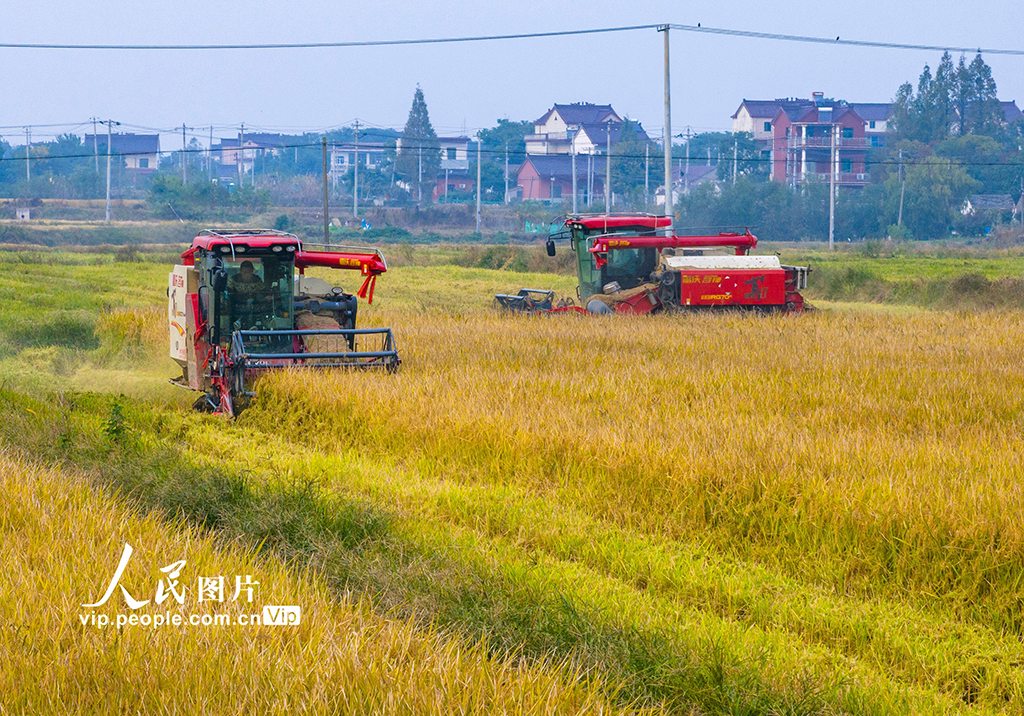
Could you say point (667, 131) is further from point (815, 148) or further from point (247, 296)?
point (815, 148)

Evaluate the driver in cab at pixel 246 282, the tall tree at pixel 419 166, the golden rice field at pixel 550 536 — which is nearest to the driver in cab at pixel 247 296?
the driver in cab at pixel 246 282

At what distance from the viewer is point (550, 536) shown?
6.93m

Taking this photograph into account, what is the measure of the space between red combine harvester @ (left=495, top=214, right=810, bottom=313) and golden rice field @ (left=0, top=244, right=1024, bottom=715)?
663 centimetres

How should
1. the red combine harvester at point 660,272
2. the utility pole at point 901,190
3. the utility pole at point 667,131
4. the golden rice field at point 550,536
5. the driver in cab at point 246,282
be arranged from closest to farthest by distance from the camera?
the golden rice field at point 550,536 < the driver in cab at point 246,282 < the red combine harvester at point 660,272 < the utility pole at point 667,131 < the utility pole at point 901,190

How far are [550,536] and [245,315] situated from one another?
649 cm

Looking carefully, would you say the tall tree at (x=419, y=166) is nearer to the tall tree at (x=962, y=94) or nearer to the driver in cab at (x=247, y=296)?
the tall tree at (x=962, y=94)

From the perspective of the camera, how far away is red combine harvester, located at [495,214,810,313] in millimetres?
19500

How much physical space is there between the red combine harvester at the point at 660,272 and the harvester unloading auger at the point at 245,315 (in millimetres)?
7647

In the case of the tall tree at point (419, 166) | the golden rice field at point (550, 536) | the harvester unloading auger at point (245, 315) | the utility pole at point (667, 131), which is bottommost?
the golden rice field at point (550, 536)

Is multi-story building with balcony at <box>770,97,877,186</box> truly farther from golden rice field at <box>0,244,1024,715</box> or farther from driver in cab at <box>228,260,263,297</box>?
golden rice field at <box>0,244,1024,715</box>

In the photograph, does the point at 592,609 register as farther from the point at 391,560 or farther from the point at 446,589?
the point at 391,560

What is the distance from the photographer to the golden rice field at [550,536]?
3.97 metres

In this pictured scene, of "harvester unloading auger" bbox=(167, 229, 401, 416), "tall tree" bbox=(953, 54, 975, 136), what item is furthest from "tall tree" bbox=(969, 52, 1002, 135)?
"harvester unloading auger" bbox=(167, 229, 401, 416)

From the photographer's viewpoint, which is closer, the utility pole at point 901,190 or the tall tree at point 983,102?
the utility pole at point 901,190
